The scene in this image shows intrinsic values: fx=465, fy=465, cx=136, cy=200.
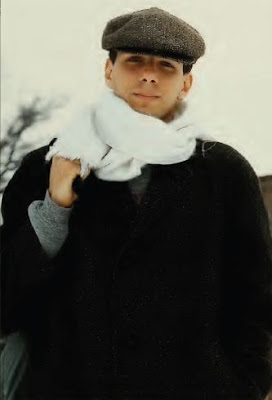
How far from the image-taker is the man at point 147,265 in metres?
1.22

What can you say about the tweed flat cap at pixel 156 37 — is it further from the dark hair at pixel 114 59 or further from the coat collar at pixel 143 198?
the coat collar at pixel 143 198

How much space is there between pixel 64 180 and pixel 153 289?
1.22ft

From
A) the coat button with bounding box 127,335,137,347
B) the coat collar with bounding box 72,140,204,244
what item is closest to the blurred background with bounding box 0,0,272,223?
the coat collar with bounding box 72,140,204,244

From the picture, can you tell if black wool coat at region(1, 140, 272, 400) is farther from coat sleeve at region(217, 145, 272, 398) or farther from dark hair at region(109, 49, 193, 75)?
dark hair at region(109, 49, 193, 75)

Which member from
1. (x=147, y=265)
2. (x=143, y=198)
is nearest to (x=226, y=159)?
(x=143, y=198)

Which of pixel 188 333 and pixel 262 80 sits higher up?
pixel 262 80

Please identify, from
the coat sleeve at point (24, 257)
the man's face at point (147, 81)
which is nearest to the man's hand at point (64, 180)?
the coat sleeve at point (24, 257)

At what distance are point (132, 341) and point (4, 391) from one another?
0.44 m

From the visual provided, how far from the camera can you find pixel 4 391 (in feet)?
4.47

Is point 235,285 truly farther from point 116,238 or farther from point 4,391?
point 4,391

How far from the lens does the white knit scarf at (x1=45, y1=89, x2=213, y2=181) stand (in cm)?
122

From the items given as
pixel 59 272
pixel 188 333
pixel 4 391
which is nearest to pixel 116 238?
pixel 59 272

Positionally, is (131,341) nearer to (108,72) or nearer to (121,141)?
(121,141)

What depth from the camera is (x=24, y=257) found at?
1.22 metres
